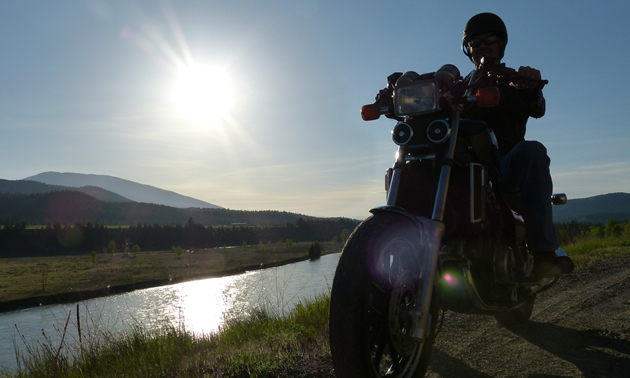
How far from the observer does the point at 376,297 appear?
1808mm

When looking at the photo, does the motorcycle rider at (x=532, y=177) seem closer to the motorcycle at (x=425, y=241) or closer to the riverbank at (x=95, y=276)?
the motorcycle at (x=425, y=241)

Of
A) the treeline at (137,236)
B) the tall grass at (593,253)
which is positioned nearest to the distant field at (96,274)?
the treeline at (137,236)

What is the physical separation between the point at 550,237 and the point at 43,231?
121707 mm

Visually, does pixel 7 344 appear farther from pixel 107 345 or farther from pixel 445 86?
pixel 445 86

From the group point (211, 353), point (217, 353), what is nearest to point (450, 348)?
point (217, 353)

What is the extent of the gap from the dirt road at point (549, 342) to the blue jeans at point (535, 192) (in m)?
0.76

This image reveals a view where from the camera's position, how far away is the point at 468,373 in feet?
7.98

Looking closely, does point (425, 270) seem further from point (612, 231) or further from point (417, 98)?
point (612, 231)

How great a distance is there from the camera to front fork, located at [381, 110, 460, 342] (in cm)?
171

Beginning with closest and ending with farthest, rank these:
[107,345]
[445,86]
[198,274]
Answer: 1. [445,86]
2. [107,345]
3. [198,274]

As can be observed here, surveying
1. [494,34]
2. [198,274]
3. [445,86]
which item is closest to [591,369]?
[445,86]

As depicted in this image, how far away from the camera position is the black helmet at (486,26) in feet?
9.32

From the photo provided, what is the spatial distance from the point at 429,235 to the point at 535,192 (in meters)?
1.10

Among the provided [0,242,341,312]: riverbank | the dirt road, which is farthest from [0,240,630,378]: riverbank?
[0,242,341,312]: riverbank
